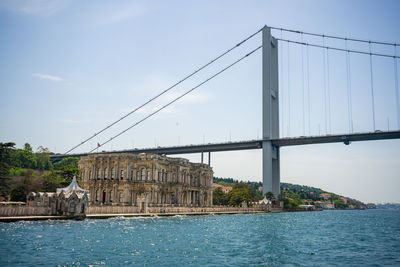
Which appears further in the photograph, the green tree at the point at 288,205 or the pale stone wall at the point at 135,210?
the green tree at the point at 288,205

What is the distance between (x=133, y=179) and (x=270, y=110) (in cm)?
3861

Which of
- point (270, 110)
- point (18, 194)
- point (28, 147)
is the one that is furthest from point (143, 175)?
point (28, 147)

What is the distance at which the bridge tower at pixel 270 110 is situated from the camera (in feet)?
293

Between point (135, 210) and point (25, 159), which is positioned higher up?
point (25, 159)

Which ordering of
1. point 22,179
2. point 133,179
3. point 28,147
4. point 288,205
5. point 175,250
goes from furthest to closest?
point 28,147, point 288,205, point 22,179, point 133,179, point 175,250

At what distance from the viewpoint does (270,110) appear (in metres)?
90.4

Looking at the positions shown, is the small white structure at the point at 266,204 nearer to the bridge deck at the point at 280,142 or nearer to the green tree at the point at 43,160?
the bridge deck at the point at 280,142

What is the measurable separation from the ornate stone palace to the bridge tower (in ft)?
71.7

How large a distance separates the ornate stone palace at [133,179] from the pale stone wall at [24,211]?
934 inches

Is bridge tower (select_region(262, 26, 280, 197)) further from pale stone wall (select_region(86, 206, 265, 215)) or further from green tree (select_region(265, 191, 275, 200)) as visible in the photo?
pale stone wall (select_region(86, 206, 265, 215))

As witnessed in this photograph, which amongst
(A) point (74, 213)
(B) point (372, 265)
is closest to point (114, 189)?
(A) point (74, 213)

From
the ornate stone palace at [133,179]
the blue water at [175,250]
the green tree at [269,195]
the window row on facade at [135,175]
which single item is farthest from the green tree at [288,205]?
the blue water at [175,250]

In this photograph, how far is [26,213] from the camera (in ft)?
131

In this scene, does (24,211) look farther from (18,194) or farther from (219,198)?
(219,198)
